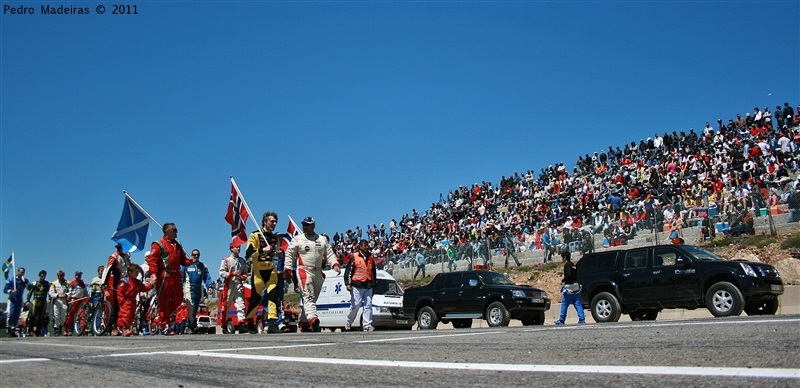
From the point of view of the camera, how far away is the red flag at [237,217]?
17578 mm

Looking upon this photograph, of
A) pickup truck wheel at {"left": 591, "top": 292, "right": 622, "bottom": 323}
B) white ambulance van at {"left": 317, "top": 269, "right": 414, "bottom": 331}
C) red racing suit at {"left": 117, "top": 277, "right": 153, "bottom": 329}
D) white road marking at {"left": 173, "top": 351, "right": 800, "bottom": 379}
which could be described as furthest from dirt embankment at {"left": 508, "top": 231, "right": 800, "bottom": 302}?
white road marking at {"left": 173, "top": 351, "right": 800, "bottom": 379}

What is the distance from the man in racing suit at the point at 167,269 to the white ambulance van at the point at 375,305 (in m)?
7.85

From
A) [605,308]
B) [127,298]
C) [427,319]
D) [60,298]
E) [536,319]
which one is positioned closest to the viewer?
[127,298]

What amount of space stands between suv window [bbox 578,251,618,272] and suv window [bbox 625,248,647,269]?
304mm

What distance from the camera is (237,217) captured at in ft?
58.1

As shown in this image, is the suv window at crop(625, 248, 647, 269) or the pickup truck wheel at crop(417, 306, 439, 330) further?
the pickup truck wheel at crop(417, 306, 439, 330)

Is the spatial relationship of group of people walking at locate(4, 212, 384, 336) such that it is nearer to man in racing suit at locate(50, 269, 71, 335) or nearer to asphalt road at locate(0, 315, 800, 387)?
man in racing suit at locate(50, 269, 71, 335)

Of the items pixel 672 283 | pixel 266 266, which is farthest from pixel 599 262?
pixel 266 266

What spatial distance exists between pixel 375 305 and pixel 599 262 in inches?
258

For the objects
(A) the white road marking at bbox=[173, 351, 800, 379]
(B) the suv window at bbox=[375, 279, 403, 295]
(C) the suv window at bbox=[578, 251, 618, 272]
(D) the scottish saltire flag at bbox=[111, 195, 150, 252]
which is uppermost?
(D) the scottish saltire flag at bbox=[111, 195, 150, 252]

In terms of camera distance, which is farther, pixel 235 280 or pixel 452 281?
pixel 452 281

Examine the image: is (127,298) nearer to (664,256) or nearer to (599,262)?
(599,262)

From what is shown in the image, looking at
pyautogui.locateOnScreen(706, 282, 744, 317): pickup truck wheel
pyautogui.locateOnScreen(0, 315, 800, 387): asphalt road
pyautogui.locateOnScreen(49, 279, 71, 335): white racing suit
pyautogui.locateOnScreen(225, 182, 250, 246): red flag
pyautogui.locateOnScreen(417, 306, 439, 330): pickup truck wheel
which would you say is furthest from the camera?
pyautogui.locateOnScreen(49, 279, 71, 335): white racing suit

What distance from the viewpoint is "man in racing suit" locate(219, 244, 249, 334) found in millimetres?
16625
